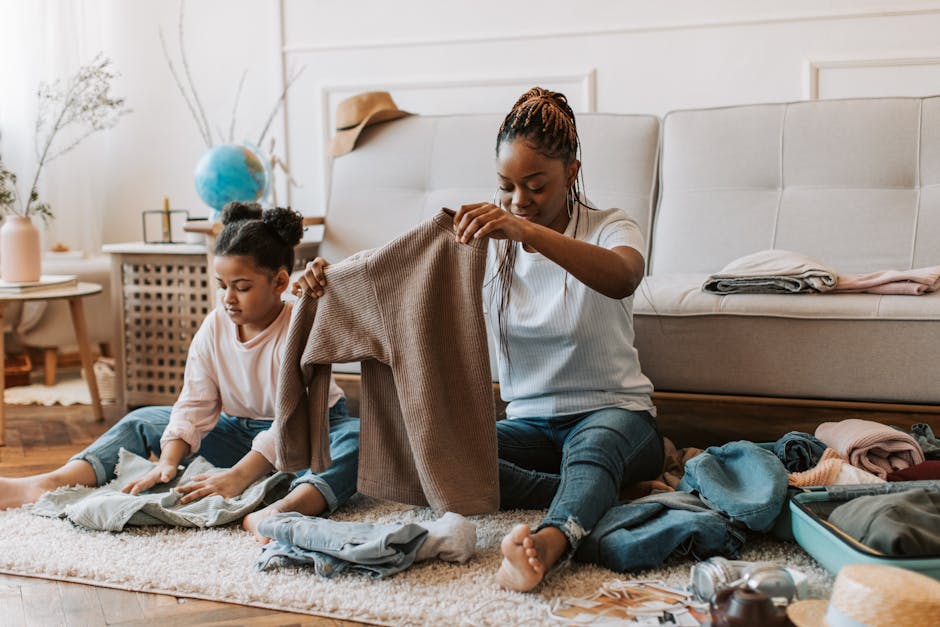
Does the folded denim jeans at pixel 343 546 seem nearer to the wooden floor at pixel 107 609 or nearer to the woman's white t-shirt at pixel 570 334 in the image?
the wooden floor at pixel 107 609

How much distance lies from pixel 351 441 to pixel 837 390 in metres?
0.97

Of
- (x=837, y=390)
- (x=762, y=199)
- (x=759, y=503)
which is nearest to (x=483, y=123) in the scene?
(x=762, y=199)

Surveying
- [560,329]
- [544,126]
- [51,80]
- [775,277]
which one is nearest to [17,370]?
[51,80]

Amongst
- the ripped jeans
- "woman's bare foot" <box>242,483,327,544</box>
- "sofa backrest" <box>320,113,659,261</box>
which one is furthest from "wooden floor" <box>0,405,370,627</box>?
"sofa backrest" <box>320,113,659,261</box>

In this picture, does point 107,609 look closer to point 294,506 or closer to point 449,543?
point 294,506

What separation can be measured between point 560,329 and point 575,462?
0.83ft

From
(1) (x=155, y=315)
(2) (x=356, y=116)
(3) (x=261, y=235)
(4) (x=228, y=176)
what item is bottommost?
(1) (x=155, y=315)

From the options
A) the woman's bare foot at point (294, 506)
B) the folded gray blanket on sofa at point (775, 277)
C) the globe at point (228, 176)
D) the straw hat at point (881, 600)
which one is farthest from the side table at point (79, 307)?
the straw hat at point (881, 600)

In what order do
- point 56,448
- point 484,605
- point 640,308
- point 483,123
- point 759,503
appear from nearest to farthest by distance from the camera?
point 484,605
point 759,503
point 640,308
point 56,448
point 483,123

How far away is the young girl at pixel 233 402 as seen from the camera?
1.88 metres

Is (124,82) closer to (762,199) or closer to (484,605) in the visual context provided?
A: (762,199)

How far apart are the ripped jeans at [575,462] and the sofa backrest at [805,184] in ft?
2.85

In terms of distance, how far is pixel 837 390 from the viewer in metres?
1.98

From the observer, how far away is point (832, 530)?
1455 mm
